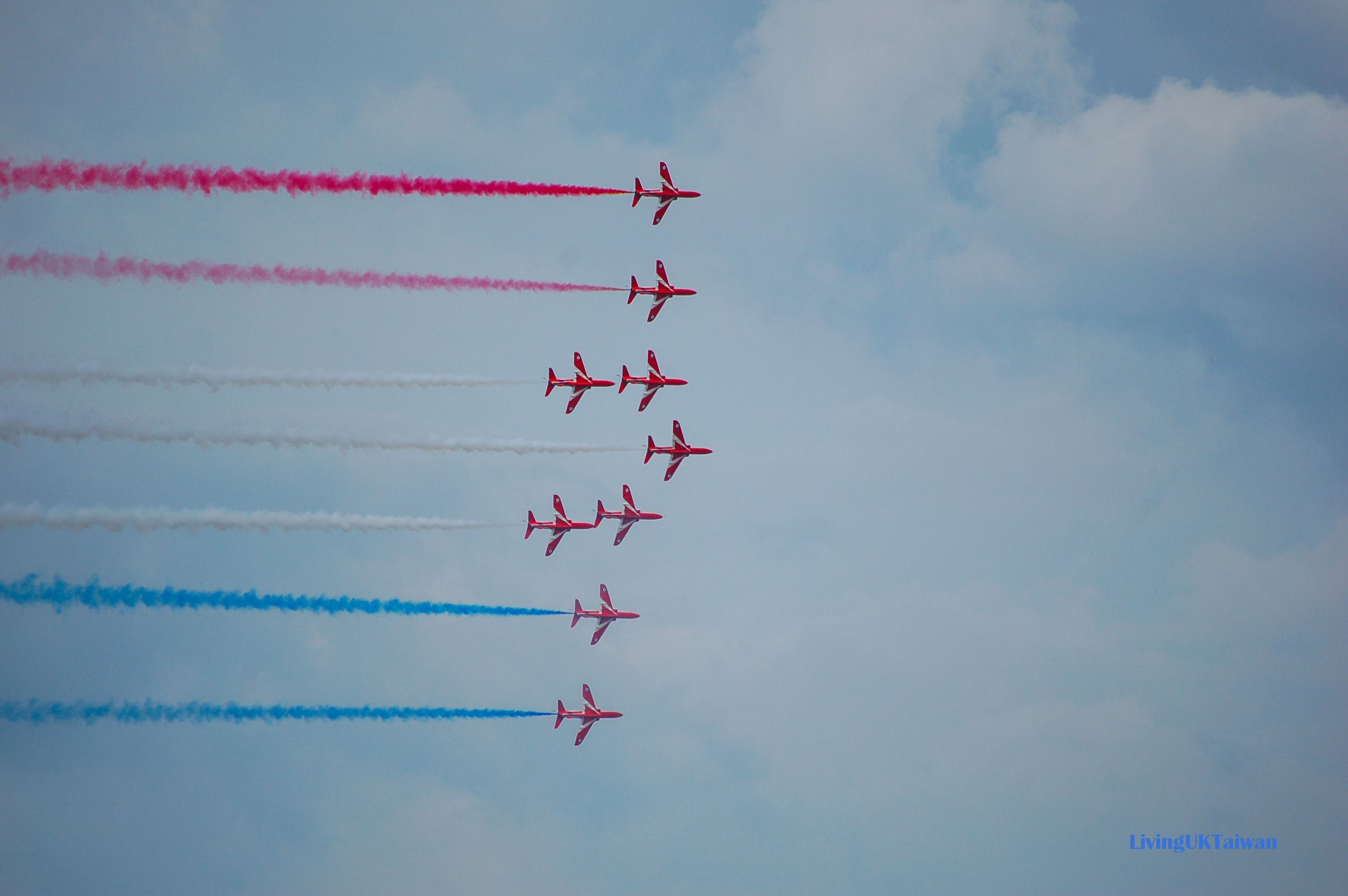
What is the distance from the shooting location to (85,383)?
174ft

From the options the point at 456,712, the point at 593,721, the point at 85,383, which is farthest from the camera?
the point at 593,721

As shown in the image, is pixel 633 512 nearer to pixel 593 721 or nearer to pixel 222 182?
pixel 593 721

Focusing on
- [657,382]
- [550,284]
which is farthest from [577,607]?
[550,284]

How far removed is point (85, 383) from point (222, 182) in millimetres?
8951

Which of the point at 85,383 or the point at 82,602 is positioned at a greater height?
the point at 85,383

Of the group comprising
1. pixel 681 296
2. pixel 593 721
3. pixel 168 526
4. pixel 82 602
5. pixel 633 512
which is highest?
pixel 681 296

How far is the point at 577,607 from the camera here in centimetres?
7994

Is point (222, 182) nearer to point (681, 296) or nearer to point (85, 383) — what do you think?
point (85, 383)

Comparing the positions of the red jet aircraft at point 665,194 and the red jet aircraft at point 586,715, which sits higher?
the red jet aircraft at point 665,194

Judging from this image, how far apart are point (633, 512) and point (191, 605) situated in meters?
26.5

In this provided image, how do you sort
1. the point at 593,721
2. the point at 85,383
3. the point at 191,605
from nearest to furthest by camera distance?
the point at 85,383 → the point at 191,605 → the point at 593,721

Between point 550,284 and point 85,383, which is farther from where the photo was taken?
point 550,284

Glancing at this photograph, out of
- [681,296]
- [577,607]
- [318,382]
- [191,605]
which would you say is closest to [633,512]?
[577,607]

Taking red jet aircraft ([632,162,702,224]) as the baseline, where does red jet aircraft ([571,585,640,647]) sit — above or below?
below
